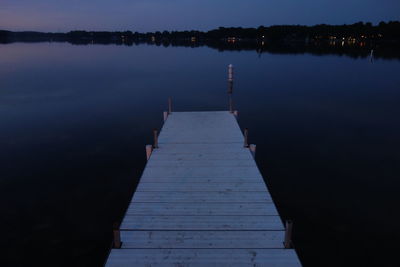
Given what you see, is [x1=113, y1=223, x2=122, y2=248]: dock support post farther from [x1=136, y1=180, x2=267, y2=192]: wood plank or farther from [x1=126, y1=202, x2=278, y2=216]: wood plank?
[x1=136, y1=180, x2=267, y2=192]: wood plank

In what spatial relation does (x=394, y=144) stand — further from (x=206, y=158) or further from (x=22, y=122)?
(x=22, y=122)

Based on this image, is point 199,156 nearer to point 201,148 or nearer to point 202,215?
point 201,148

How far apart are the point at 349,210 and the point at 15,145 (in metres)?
20.8

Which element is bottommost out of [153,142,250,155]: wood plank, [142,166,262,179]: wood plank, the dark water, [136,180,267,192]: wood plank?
the dark water

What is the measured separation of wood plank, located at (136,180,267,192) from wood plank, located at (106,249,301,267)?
3.09 meters

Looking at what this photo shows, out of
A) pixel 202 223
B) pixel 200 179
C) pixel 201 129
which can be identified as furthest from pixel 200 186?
pixel 201 129

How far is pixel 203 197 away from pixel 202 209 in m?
0.72

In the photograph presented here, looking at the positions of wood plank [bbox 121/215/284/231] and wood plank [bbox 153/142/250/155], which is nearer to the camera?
wood plank [bbox 121/215/284/231]

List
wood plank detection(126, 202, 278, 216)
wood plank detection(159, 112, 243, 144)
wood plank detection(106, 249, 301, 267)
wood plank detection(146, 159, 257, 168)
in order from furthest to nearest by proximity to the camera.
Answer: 1. wood plank detection(159, 112, 243, 144)
2. wood plank detection(146, 159, 257, 168)
3. wood plank detection(126, 202, 278, 216)
4. wood plank detection(106, 249, 301, 267)

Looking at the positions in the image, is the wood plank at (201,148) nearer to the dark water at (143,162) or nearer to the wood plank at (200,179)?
the wood plank at (200,179)

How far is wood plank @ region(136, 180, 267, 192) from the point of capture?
10.6 meters

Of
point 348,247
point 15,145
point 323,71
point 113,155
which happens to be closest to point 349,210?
point 348,247

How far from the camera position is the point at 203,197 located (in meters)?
10.1

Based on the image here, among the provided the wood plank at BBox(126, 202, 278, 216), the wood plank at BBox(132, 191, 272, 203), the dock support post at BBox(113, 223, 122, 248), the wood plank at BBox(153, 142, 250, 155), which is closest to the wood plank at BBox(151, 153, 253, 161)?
the wood plank at BBox(153, 142, 250, 155)
